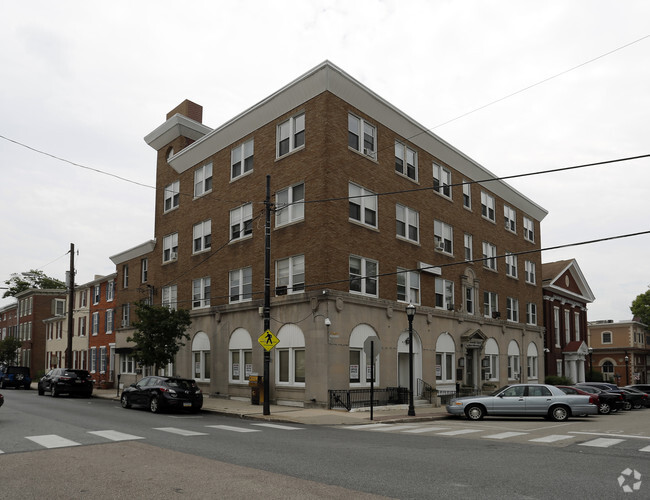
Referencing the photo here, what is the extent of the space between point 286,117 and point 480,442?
1812 cm

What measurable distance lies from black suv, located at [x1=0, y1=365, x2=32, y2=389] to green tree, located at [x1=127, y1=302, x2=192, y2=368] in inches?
877

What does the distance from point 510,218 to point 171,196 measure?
24.1 m

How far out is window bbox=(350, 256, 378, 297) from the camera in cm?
2577

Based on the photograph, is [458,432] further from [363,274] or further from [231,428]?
[363,274]

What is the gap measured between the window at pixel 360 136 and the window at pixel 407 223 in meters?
3.38

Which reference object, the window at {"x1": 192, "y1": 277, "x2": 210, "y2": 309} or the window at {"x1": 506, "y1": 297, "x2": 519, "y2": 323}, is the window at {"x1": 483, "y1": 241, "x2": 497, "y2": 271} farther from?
the window at {"x1": 192, "y1": 277, "x2": 210, "y2": 309}

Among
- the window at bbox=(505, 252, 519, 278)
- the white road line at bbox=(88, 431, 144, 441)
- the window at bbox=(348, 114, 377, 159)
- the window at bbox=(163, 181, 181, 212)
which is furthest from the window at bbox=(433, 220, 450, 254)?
the white road line at bbox=(88, 431, 144, 441)

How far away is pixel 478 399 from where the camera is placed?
70.1 feet

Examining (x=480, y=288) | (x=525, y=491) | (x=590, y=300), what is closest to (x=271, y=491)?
(x=525, y=491)

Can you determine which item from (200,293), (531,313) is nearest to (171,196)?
(200,293)

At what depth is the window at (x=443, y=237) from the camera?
106 ft

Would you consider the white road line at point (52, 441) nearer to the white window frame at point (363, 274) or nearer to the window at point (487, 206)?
the white window frame at point (363, 274)

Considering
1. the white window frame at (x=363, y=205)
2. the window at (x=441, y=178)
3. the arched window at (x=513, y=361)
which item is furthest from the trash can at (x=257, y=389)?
the arched window at (x=513, y=361)

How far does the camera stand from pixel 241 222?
1176 inches
